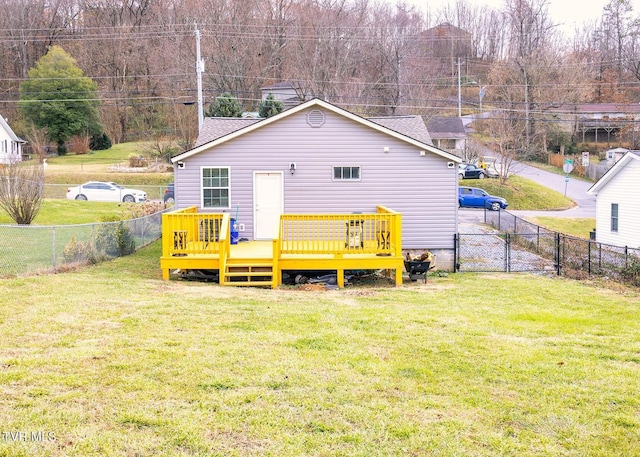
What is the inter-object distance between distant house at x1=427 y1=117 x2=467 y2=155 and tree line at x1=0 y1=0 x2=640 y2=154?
1.66 metres

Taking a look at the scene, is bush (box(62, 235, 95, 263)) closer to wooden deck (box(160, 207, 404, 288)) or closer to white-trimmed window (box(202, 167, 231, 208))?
wooden deck (box(160, 207, 404, 288))

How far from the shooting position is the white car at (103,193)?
103 ft

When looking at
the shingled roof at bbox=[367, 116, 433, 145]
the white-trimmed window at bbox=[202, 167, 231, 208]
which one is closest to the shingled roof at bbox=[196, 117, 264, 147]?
the white-trimmed window at bbox=[202, 167, 231, 208]

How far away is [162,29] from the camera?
55.1m

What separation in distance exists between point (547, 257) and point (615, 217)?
27.2ft

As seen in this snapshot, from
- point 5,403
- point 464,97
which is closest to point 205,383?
point 5,403

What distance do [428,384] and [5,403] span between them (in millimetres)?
3941

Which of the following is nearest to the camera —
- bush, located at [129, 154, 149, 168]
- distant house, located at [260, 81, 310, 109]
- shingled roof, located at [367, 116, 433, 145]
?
shingled roof, located at [367, 116, 433, 145]

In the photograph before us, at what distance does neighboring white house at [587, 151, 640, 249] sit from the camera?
24.7 meters

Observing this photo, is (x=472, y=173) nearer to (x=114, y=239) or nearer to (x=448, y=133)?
(x=448, y=133)

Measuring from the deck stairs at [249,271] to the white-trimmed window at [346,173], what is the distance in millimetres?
4153

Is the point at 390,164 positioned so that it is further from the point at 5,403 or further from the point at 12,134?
the point at 12,134

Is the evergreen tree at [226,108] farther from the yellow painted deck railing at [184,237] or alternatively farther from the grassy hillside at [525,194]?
the yellow painted deck railing at [184,237]

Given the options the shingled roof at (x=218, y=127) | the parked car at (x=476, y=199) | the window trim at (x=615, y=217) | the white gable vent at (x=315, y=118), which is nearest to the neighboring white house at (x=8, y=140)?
the parked car at (x=476, y=199)
